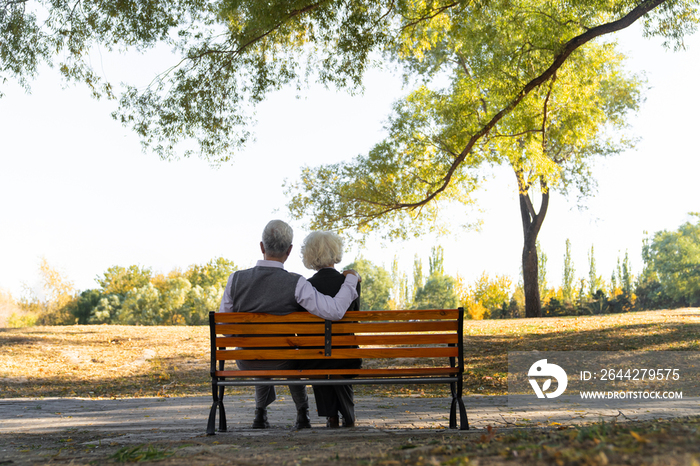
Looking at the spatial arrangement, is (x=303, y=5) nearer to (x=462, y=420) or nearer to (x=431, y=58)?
(x=462, y=420)

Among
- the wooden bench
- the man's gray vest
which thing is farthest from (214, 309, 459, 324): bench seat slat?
the man's gray vest

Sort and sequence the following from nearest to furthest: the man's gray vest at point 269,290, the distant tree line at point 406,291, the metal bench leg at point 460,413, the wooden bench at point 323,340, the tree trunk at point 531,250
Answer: the metal bench leg at point 460,413 → the wooden bench at point 323,340 → the man's gray vest at point 269,290 → the tree trunk at point 531,250 → the distant tree line at point 406,291

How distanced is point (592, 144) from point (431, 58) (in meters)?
7.67

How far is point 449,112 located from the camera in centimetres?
1155

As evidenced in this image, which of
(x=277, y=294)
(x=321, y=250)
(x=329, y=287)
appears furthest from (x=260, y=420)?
(x=321, y=250)

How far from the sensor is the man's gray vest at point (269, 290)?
4.26m

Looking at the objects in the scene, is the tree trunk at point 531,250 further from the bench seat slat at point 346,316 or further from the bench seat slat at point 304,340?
the bench seat slat at point 304,340

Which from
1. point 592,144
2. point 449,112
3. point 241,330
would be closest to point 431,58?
point 592,144

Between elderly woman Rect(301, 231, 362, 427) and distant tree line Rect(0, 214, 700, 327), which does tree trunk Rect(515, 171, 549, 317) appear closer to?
distant tree line Rect(0, 214, 700, 327)

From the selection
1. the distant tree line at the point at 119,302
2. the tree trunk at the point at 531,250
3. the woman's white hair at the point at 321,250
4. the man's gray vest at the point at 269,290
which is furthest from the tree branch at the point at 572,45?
the distant tree line at the point at 119,302

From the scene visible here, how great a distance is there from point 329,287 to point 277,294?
0.43 meters

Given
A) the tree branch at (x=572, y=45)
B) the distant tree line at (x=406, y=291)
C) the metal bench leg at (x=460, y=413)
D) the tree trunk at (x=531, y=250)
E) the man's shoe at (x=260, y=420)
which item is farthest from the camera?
the distant tree line at (x=406, y=291)

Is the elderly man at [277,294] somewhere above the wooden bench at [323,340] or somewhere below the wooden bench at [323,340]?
above

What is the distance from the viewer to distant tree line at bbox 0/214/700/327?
25.0 metres
